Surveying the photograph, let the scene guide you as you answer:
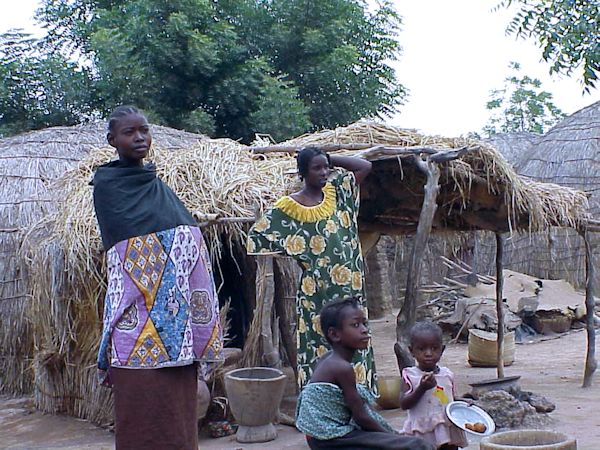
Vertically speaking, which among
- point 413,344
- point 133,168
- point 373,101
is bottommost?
point 413,344

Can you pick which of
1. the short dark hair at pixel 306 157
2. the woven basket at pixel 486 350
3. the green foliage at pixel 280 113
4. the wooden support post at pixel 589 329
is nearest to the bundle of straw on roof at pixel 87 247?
the short dark hair at pixel 306 157

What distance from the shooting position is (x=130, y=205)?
2803 mm

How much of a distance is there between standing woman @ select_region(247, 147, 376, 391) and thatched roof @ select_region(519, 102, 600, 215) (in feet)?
36.8

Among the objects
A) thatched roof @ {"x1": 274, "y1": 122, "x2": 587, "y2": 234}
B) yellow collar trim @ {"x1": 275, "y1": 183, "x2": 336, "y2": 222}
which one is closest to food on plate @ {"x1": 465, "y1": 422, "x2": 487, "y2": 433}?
yellow collar trim @ {"x1": 275, "y1": 183, "x2": 336, "y2": 222}

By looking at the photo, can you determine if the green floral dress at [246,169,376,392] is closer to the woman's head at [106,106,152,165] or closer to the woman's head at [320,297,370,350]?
the woman's head at [320,297,370,350]

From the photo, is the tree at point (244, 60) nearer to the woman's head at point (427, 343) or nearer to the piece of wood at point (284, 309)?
the piece of wood at point (284, 309)

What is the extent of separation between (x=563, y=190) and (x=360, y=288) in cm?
384

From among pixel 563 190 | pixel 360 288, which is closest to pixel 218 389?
pixel 360 288

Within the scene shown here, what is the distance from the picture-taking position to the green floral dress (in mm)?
4109

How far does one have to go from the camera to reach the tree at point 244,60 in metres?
12.3

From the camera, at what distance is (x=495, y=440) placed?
3721 millimetres

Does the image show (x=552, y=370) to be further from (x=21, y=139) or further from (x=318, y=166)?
(x=21, y=139)

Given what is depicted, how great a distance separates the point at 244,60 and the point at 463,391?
290 inches

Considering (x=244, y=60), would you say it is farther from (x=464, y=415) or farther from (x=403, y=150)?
(x=464, y=415)
